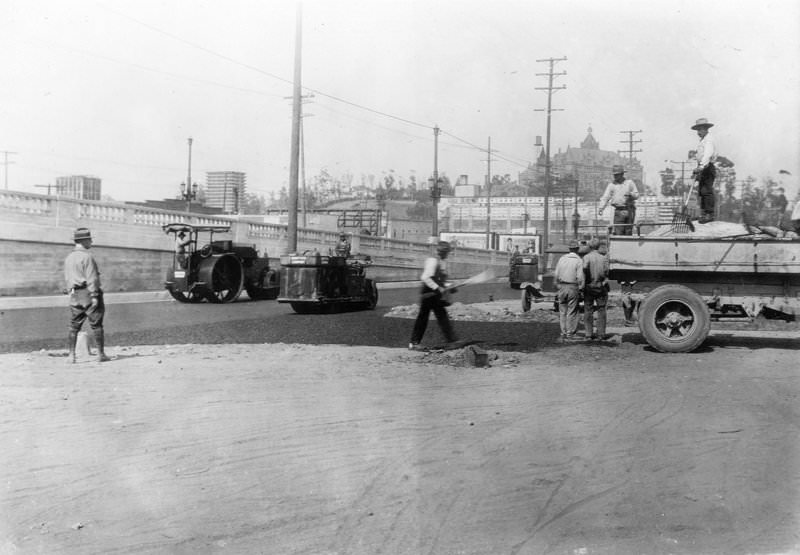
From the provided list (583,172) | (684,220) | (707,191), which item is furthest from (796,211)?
(583,172)

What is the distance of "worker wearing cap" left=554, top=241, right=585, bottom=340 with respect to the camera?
11781mm

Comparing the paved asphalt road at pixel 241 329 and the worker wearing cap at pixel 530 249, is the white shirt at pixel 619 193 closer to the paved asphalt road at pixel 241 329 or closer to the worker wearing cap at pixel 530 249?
the paved asphalt road at pixel 241 329

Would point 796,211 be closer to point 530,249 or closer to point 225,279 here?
point 225,279

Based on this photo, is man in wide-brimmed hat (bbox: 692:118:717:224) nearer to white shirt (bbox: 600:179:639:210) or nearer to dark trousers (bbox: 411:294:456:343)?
white shirt (bbox: 600:179:639:210)

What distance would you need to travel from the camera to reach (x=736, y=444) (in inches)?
224

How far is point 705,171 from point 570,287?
2.57m

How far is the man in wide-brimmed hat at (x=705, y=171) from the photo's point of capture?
34.6ft

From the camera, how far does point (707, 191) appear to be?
10.8 m

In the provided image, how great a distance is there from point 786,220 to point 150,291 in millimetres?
20354

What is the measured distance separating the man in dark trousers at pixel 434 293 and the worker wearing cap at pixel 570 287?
231 cm

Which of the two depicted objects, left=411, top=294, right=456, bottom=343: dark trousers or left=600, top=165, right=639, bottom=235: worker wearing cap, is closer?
left=411, top=294, right=456, bottom=343: dark trousers

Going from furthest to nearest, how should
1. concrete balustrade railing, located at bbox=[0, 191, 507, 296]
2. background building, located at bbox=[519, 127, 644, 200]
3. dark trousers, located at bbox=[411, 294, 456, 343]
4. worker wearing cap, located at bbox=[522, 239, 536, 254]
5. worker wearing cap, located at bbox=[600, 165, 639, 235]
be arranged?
background building, located at bbox=[519, 127, 644, 200], worker wearing cap, located at bbox=[522, 239, 536, 254], concrete balustrade railing, located at bbox=[0, 191, 507, 296], worker wearing cap, located at bbox=[600, 165, 639, 235], dark trousers, located at bbox=[411, 294, 456, 343]

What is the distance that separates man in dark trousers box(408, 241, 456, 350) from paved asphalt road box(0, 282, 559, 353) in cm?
115

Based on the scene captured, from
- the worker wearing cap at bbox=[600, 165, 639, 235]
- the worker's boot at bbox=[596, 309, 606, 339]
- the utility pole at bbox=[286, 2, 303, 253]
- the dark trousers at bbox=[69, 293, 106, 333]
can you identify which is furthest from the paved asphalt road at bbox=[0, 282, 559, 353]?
the utility pole at bbox=[286, 2, 303, 253]
